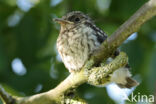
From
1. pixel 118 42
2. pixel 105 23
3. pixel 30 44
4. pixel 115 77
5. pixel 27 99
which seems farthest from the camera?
pixel 105 23

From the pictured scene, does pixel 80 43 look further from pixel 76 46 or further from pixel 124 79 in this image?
pixel 124 79

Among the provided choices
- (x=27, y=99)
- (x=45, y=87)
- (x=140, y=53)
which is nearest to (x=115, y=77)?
(x=140, y=53)

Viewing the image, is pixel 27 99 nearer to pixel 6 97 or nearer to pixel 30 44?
pixel 6 97

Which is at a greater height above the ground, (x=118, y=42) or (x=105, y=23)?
(x=118, y=42)

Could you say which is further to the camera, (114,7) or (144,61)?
(114,7)

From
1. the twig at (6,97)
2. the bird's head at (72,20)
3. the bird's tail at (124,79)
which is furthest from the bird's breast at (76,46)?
the twig at (6,97)

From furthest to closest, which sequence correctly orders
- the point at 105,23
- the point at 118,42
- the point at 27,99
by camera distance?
the point at 105,23
the point at 27,99
the point at 118,42

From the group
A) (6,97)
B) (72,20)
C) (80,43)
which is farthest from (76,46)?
(6,97)

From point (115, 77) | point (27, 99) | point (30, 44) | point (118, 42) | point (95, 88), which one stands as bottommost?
point (95, 88)
